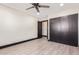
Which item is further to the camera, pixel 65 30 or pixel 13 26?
pixel 65 30

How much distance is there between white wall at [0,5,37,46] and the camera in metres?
4.63

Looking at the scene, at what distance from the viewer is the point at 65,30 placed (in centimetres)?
557

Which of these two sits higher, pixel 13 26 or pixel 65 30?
pixel 13 26

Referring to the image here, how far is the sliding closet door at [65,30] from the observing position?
5025 millimetres

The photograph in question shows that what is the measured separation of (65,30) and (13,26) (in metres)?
3.88

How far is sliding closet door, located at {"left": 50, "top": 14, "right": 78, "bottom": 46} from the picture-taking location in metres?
5.02

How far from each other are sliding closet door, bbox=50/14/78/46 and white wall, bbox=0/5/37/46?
7.65 ft

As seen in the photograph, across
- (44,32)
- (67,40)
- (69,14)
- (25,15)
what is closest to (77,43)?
(67,40)

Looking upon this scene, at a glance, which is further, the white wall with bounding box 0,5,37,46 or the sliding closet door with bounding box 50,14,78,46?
the sliding closet door with bounding box 50,14,78,46

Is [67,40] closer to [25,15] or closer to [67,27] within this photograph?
[67,27]

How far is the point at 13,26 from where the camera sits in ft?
17.6

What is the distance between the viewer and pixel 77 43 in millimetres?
4895

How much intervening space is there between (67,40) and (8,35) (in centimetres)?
421

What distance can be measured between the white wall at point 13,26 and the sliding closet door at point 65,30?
2333 millimetres
